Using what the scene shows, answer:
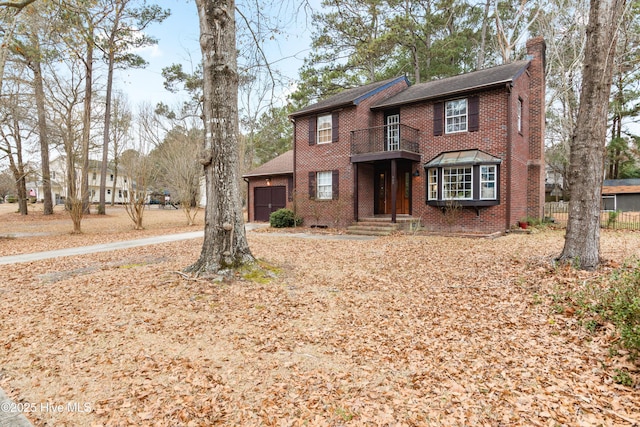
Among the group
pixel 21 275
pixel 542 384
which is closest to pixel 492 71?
pixel 542 384

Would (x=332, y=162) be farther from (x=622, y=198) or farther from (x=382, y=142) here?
(x=622, y=198)

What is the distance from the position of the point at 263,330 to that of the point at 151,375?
4.23 ft

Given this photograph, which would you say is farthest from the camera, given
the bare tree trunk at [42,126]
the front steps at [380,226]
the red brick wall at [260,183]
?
the red brick wall at [260,183]

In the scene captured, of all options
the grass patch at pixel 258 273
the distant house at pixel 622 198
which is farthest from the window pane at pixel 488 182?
the distant house at pixel 622 198

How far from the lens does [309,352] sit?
3459 millimetres

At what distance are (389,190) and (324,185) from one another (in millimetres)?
3132

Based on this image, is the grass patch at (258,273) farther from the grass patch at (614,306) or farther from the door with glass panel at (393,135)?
the door with glass panel at (393,135)

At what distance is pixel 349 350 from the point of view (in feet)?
11.4

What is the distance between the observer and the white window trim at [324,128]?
51.8 ft

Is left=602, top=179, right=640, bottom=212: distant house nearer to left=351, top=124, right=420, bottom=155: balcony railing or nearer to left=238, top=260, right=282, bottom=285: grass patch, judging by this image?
left=351, top=124, right=420, bottom=155: balcony railing

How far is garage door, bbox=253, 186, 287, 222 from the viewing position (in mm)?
18953

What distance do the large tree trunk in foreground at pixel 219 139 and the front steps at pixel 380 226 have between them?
7828 mm

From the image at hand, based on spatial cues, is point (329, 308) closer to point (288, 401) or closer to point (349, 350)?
point (349, 350)

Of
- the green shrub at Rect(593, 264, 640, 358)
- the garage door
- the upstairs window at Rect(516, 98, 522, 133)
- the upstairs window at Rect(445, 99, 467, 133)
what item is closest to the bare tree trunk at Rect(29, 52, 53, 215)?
the garage door
